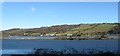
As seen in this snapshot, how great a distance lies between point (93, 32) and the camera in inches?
5197

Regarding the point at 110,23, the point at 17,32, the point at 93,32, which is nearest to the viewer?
the point at 110,23

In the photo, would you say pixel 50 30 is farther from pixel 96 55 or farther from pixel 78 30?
pixel 96 55

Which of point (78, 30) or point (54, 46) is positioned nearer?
point (54, 46)

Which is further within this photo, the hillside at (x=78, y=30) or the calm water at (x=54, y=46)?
the hillside at (x=78, y=30)

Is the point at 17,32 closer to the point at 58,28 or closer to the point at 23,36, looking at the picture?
the point at 23,36

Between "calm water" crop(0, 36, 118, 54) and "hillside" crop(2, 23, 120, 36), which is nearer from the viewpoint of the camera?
"calm water" crop(0, 36, 118, 54)

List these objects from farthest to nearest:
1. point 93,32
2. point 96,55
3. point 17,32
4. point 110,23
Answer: point 17,32
point 93,32
point 110,23
point 96,55

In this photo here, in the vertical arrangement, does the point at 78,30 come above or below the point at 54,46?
above

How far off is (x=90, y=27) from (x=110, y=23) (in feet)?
68.0

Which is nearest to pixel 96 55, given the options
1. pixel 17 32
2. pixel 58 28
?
pixel 58 28

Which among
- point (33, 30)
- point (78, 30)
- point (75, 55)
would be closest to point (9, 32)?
point (33, 30)

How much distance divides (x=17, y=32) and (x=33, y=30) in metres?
13.5

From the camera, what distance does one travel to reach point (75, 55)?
3109 centimetres

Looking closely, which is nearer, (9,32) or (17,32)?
(9,32)
